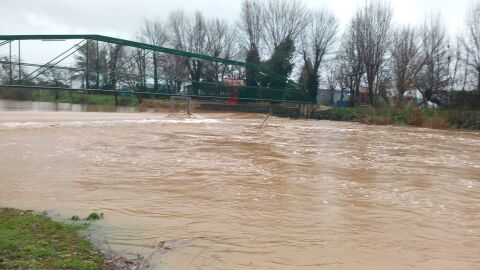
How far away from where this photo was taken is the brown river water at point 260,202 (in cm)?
691

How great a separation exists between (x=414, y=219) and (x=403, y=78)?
48.0m

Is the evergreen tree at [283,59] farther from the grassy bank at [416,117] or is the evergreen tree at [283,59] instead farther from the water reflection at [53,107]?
the water reflection at [53,107]

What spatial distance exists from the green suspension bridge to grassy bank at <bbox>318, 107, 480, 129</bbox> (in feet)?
29.6

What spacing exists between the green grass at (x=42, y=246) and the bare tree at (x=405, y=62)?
49854 mm

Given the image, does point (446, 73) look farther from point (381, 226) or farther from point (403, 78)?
point (381, 226)

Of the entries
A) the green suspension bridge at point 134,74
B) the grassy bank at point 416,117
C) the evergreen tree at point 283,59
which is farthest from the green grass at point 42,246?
the evergreen tree at point 283,59

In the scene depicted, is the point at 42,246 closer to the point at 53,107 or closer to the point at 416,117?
the point at 416,117

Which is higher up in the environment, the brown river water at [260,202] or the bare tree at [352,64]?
the bare tree at [352,64]

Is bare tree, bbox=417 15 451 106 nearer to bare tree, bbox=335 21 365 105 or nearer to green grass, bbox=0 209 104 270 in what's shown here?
bare tree, bbox=335 21 365 105

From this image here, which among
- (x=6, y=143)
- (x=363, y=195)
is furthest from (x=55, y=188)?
(x=6, y=143)

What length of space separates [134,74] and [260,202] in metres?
35.7

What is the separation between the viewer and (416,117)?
45094 mm

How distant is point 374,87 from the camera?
63062mm

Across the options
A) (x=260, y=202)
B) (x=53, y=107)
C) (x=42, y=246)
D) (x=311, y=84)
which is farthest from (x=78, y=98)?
(x=42, y=246)
